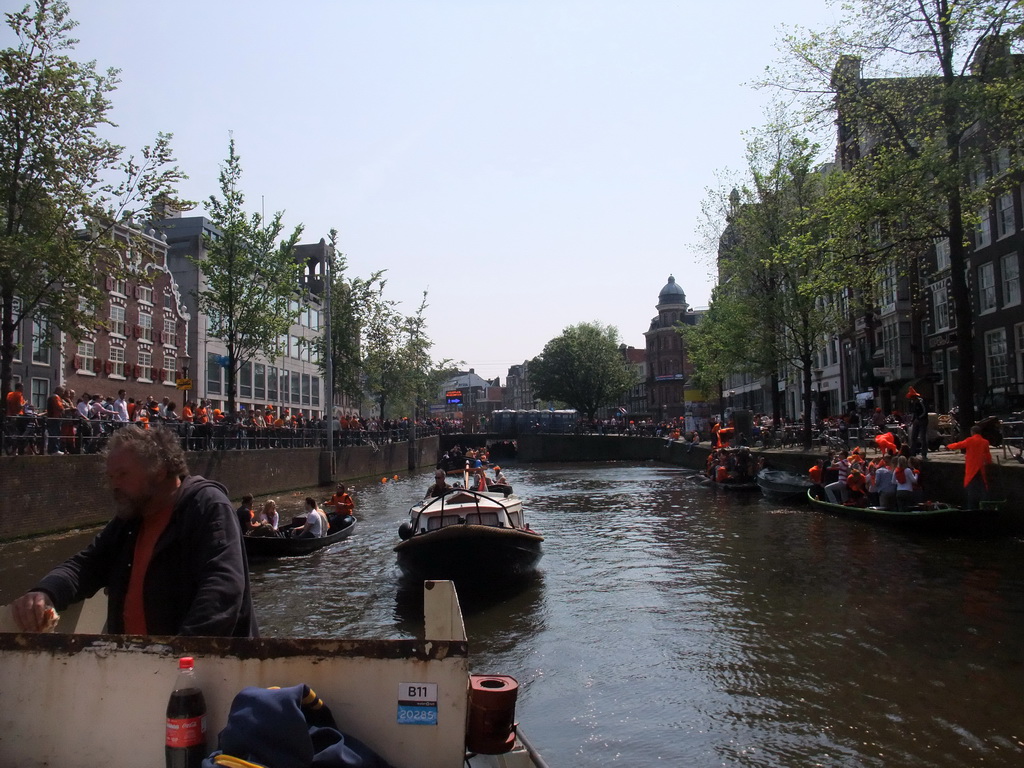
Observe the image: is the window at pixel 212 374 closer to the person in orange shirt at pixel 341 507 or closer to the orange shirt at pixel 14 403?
the orange shirt at pixel 14 403

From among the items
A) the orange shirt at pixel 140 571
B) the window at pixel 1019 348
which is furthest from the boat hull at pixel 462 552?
the window at pixel 1019 348

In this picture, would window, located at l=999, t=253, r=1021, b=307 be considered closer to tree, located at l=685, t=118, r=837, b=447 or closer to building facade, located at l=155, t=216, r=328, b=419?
tree, located at l=685, t=118, r=837, b=447

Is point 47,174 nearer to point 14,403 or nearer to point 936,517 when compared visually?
point 14,403

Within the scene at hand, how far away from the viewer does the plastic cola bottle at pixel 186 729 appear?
9.82ft

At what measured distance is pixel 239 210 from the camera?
3516 centimetres

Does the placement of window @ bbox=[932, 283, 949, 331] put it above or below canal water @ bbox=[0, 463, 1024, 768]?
above

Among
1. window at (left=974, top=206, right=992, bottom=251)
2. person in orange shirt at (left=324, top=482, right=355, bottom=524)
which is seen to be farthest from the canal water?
window at (left=974, top=206, right=992, bottom=251)

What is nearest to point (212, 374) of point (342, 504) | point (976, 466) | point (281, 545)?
point (342, 504)

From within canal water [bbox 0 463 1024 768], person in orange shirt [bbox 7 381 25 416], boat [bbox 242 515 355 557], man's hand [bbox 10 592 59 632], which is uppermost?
person in orange shirt [bbox 7 381 25 416]

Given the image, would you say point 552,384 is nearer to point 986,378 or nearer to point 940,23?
point 986,378

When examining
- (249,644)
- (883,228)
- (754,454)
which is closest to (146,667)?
(249,644)

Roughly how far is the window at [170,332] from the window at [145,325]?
3.74ft

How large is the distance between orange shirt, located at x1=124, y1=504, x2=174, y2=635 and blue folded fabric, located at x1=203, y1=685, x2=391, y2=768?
862mm

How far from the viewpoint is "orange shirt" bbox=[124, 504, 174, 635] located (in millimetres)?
3586
